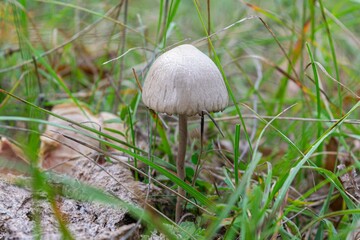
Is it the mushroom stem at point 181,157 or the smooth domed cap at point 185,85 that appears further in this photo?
the mushroom stem at point 181,157

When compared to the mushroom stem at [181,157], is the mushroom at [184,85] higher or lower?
higher

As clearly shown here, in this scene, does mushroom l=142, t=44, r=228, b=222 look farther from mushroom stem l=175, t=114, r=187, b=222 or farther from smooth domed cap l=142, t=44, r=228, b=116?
mushroom stem l=175, t=114, r=187, b=222

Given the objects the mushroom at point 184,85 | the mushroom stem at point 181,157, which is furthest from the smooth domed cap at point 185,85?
the mushroom stem at point 181,157

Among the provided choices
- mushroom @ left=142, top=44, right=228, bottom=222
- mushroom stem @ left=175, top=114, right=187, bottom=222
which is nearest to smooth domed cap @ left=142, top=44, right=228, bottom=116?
mushroom @ left=142, top=44, right=228, bottom=222

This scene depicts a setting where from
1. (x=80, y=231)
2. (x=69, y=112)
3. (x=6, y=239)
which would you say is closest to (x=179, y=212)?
(x=80, y=231)

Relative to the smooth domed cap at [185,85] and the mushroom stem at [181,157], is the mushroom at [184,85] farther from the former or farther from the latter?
the mushroom stem at [181,157]

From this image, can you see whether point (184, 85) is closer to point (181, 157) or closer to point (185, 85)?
point (185, 85)

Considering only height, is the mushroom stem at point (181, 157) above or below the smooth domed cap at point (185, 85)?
below
